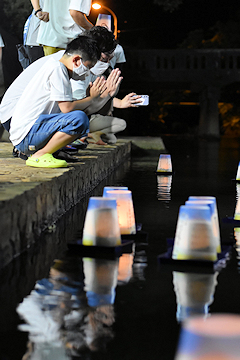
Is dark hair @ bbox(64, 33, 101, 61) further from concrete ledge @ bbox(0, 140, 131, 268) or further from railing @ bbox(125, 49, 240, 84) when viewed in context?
railing @ bbox(125, 49, 240, 84)

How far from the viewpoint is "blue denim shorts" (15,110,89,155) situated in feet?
17.5

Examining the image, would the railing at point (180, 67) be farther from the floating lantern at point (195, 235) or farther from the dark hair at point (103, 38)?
the floating lantern at point (195, 235)

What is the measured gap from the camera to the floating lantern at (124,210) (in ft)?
13.0

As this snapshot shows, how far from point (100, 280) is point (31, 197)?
94 centimetres

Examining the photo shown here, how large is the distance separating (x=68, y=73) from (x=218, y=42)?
25723 millimetres

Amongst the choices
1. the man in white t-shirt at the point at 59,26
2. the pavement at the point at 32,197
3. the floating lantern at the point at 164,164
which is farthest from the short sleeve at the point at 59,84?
the floating lantern at the point at 164,164

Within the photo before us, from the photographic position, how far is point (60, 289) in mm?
2820

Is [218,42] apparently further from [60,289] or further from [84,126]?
[60,289]

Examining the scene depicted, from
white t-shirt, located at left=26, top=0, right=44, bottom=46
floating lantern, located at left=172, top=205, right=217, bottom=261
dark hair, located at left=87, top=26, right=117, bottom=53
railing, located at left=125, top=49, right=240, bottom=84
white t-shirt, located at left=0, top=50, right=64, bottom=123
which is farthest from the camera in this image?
railing, located at left=125, top=49, right=240, bottom=84

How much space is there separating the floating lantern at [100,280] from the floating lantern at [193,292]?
0.99 ft

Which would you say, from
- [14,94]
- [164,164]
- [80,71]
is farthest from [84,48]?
[164,164]

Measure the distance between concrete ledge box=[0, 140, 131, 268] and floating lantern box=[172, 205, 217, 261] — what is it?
35.3 inches

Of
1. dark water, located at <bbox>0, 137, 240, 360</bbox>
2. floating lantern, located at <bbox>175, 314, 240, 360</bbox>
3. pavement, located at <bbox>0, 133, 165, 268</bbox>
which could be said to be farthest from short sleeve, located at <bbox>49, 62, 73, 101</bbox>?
floating lantern, located at <bbox>175, 314, 240, 360</bbox>

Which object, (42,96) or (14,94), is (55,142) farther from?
(14,94)
